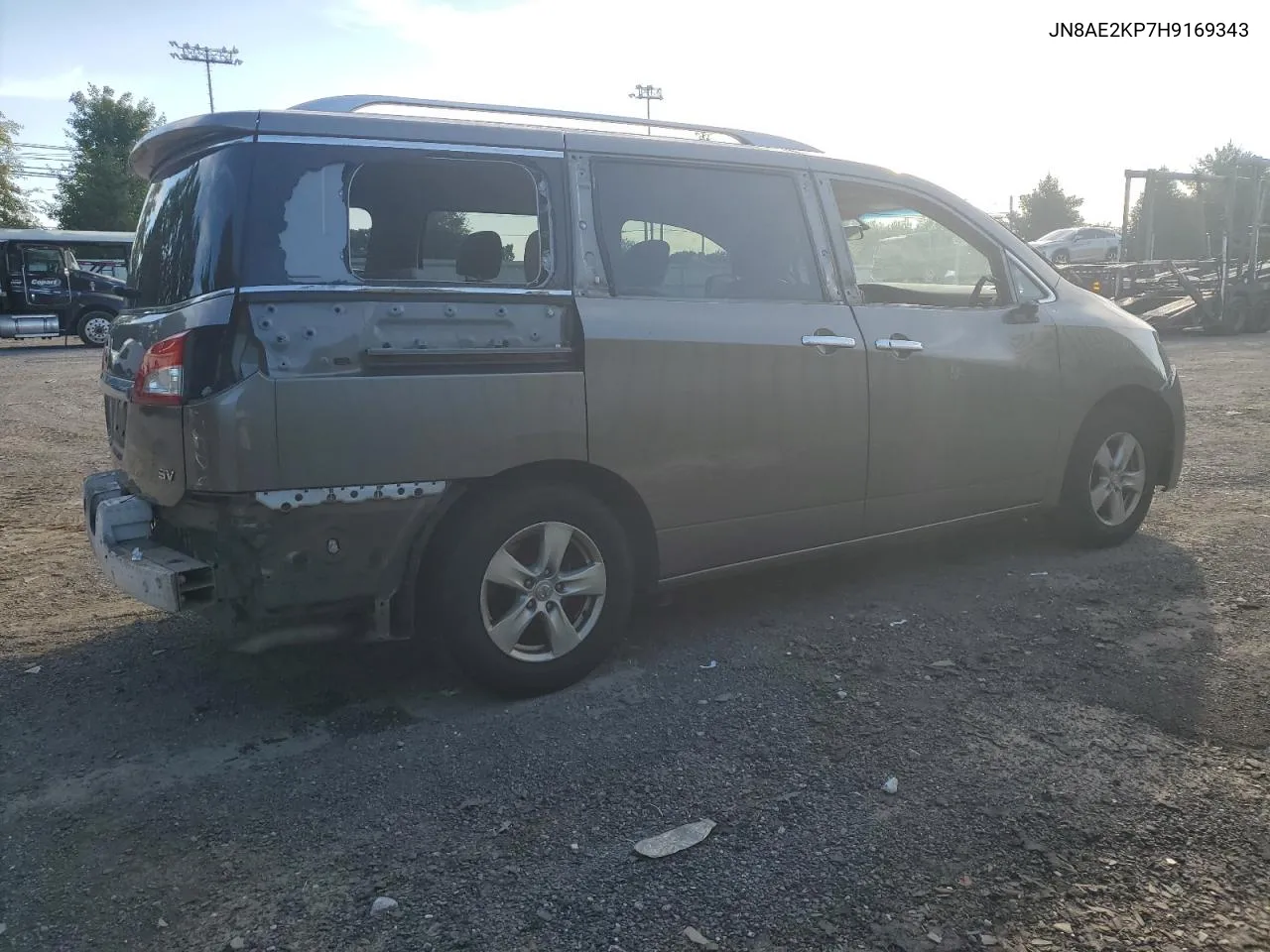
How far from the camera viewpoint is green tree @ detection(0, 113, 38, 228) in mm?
46969

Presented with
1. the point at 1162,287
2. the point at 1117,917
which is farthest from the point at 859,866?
the point at 1162,287

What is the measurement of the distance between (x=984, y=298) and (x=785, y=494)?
61.3 inches

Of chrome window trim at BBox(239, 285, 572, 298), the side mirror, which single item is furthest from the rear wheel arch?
the side mirror

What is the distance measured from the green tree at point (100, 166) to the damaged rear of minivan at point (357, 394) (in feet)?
147

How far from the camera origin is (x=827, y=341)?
435cm

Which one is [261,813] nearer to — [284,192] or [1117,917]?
[284,192]

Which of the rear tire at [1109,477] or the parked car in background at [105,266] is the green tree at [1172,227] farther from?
the parked car in background at [105,266]

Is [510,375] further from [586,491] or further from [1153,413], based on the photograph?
[1153,413]

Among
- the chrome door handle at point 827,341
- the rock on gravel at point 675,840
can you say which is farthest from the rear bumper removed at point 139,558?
the chrome door handle at point 827,341

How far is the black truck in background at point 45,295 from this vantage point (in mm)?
25172

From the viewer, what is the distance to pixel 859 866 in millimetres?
2658

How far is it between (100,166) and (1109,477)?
163ft

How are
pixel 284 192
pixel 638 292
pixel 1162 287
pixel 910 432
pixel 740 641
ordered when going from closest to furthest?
pixel 284 192, pixel 638 292, pixel 740 641, pixel 910 432, pixel 1162 287

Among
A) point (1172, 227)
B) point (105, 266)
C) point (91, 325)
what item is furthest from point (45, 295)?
point (1172, 227)
